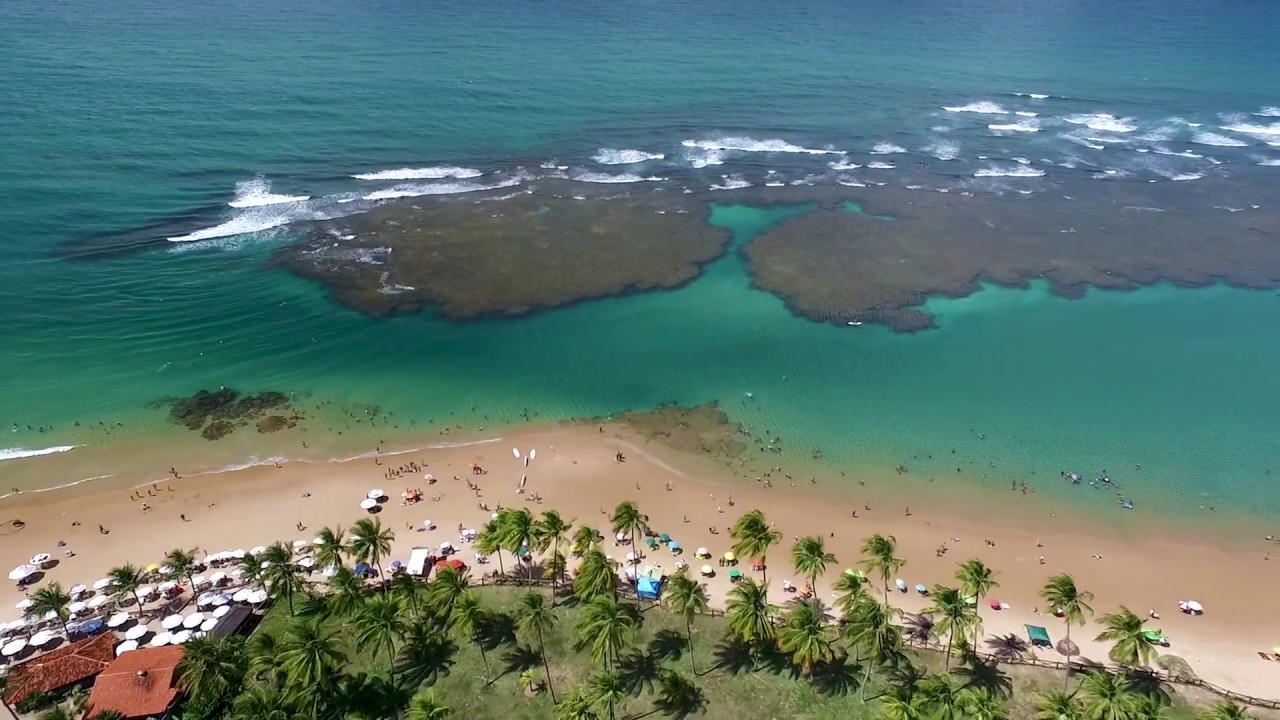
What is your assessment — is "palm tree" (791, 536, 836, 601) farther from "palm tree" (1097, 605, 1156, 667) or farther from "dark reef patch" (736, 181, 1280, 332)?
"dark reef patch" (736, 181, 1280, 332)

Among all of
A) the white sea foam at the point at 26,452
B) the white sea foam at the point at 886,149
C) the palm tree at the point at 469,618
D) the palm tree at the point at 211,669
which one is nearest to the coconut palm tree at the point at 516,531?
the palm tree at the point at 469,618

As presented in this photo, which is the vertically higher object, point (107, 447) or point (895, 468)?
point (107, 447)

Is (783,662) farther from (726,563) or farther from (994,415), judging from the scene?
(994,415)

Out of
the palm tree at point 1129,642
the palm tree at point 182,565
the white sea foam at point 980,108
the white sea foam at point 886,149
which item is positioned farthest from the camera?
the white sea foam at point 980,108

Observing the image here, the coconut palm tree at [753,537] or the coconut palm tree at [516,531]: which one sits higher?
the coconut palm tree at [516,531]

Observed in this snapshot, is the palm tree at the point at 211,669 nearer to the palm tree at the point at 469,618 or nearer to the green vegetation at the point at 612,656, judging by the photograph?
the green vegetation at the point at 612,656

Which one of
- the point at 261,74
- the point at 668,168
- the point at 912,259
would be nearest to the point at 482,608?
the point at 912,259
